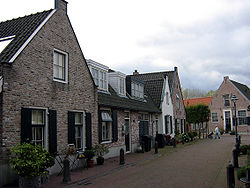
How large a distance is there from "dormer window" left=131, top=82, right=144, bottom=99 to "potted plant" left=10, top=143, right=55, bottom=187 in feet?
44.2

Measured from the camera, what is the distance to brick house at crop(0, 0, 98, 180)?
9492 mm

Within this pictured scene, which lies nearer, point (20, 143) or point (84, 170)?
point (20, 143)

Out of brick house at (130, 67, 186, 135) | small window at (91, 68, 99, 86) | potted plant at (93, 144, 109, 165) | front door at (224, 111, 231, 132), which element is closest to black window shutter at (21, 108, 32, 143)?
potted plant at (93, 144, 109, 165)

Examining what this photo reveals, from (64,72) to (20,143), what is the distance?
13.7ft

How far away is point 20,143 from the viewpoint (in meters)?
9.54

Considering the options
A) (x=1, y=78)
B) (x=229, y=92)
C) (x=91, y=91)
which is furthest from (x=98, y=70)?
(x=229, y=92)

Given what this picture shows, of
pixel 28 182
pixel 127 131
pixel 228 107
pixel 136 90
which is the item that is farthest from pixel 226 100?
pixel 28 182

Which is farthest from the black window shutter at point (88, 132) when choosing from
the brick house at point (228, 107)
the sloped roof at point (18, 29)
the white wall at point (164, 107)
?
the brick house at point (228, 107)

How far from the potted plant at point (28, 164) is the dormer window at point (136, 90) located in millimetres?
13478

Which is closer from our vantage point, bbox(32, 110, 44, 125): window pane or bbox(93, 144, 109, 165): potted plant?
bbox(32, 110, 44, 125): window pane

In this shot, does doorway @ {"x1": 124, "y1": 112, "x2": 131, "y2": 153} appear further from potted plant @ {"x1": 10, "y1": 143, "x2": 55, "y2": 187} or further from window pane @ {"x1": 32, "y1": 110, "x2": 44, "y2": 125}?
potted plant @ {"x1": 10, "y1": 143, "x2": 55, "y2": 187}

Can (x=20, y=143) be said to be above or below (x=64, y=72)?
below

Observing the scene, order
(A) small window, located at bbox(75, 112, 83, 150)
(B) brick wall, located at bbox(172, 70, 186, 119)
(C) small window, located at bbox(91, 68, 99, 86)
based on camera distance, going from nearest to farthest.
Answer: (A) small window, located at bbox(75, 112, 83, 150), (C) small window, located at bbox(91, 68, 99, 86), (B) brick wall, located at bbox(172, 70, 186, 119)

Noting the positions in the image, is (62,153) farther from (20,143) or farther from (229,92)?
(229,92)
